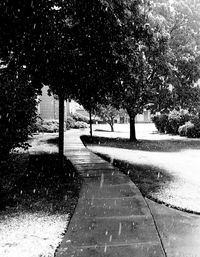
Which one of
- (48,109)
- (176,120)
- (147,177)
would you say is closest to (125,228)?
(147,177)

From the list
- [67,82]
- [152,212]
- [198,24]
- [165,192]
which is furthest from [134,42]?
[198,24]

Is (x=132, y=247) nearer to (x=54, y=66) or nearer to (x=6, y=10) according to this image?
(x=54, y=66)

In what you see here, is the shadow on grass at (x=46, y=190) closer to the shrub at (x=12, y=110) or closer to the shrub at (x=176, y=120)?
the shrub at (x=12, y=110)

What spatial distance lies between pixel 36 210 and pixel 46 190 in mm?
1531

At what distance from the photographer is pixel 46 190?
7121 millimetres

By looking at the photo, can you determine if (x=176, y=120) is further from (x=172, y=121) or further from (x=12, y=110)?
(x=12, y=110)

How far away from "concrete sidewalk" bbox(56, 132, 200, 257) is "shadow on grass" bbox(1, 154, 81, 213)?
36 centimetres

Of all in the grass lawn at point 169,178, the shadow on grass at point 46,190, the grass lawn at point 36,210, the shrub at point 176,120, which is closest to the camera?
the grass lawn at point 36,210

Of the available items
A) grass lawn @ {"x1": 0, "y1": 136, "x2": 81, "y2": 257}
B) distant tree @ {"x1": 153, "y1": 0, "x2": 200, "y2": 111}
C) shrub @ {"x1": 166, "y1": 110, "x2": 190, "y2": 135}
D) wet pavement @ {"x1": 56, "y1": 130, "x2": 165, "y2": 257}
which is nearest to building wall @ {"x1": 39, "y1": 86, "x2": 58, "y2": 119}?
shrub @ {"x1": 166, "y1": 110, "x2": 190, "y2": 135}

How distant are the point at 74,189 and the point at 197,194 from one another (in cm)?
273

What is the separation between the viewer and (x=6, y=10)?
8.33 metres

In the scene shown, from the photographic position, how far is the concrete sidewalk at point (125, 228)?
3873 millimetres

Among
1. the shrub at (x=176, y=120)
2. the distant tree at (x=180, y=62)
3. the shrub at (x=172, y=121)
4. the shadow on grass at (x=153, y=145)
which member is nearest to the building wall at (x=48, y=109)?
the shrub at (x=172, y=121)

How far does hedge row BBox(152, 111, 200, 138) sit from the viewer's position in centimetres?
2545
